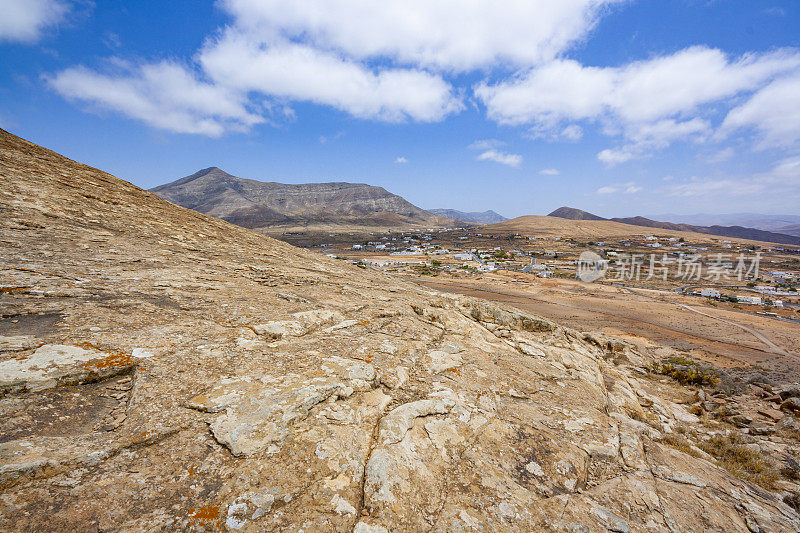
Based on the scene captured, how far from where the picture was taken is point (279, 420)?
3678 millimetres

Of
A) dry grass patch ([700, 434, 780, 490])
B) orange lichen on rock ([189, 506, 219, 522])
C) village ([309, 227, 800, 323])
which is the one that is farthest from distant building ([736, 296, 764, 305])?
orange lichen on rock ([189, 506, 219, 522])

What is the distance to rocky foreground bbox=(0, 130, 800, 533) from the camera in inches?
111

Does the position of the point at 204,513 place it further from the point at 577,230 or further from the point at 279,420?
the point at 577,230

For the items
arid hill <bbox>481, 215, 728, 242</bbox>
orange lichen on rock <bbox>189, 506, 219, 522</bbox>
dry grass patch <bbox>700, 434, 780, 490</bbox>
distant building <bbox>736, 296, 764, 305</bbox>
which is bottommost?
distant building <bbox>736, 296, 764, 305</bbox>

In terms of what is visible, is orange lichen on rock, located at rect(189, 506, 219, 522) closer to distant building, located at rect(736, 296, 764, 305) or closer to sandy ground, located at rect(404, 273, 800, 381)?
sandy ground, located at rect(404, 273, 800, 381)

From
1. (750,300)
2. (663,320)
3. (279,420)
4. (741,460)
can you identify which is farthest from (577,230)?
(279,420)

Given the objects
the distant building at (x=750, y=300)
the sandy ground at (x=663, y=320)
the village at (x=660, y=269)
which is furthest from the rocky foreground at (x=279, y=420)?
the distant building at (x=750, y=300)

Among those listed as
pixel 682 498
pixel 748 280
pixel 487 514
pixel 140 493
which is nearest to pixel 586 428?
pixel 682 498

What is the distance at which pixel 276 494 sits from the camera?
116 inches

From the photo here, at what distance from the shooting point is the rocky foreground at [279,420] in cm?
281

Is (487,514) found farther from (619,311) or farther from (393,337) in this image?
(619,311)

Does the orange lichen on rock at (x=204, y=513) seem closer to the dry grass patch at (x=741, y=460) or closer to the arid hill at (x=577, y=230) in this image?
the dry grass patch at (x=741, y=460)

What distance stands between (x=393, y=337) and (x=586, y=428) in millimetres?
3850

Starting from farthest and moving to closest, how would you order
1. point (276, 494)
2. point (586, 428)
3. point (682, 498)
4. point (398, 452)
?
point (586, 428) → point (682, 498) → point (398, 452) → point (276, 494)
